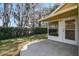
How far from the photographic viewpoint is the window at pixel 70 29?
474 cm

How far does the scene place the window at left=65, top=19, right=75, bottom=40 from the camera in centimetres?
474

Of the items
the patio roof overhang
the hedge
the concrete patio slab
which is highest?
the patio roof overhang

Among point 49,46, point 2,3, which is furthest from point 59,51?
point 2,3

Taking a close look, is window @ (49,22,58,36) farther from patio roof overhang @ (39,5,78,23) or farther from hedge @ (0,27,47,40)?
hedge @ (0,27,47,40)

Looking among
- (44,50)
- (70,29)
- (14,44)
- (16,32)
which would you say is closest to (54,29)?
(70,29)

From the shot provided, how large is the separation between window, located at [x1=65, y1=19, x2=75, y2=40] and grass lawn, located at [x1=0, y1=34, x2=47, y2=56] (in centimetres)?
82

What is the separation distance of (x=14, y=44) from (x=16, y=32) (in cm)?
32

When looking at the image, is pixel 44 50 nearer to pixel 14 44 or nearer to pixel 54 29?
pixel 14 44

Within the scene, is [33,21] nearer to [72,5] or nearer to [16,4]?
[16,4]

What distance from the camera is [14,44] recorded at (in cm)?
440

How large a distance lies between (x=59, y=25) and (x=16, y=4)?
1666 mm

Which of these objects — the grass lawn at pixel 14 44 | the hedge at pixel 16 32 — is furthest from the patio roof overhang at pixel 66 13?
the grass lawn at pixel 14 44

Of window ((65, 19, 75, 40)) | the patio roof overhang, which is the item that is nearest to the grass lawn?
the patio roof overhang

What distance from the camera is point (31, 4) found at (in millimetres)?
4328
